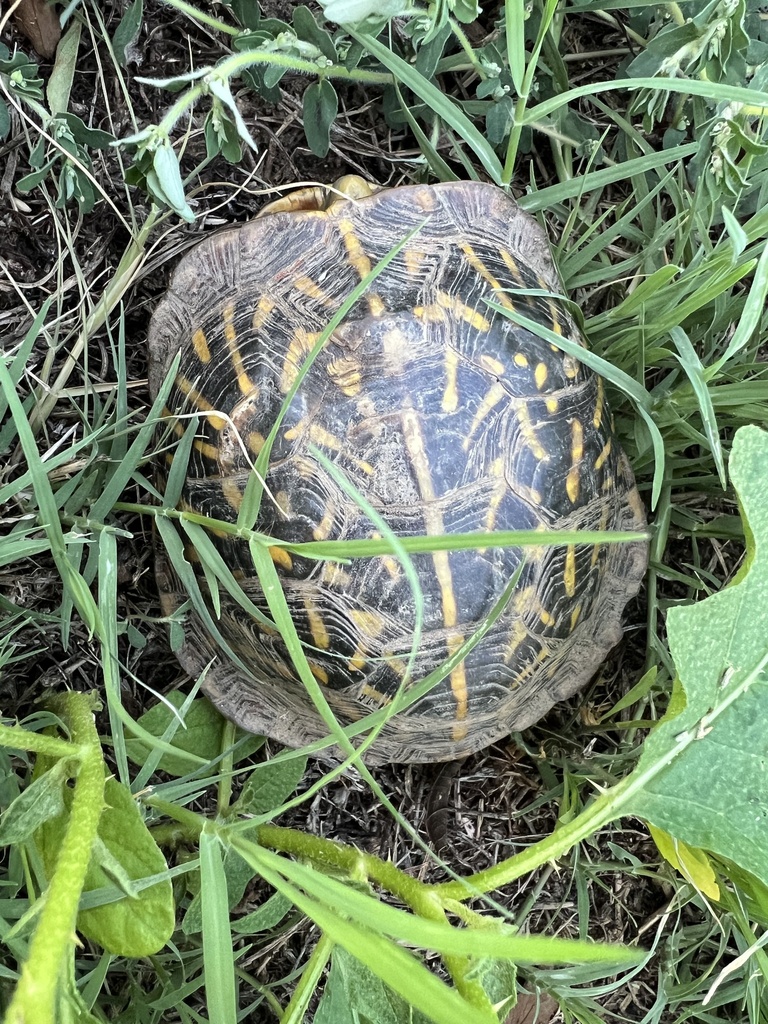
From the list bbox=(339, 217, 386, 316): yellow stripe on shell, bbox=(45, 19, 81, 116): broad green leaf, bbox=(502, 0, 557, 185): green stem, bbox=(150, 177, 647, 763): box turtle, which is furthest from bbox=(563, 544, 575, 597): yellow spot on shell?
bbox=(45, 19, 81, 116): broad green leaf

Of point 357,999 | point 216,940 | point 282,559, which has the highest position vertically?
point 282,559

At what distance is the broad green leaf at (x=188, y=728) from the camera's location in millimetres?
1157

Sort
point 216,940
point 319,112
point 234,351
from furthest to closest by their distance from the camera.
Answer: point 319,112, point 234,351, point 216,940

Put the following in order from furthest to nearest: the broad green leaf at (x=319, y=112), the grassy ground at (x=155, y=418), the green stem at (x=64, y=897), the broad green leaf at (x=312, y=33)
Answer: the broad green leaf at (x=319, y=112), the broad green leaf at (x=312, y=33), the grassy ground at (x=155, y=418), the green stem at (x=64, y=897)

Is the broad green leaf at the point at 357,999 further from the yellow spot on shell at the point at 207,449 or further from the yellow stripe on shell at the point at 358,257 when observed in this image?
the yellow stripe on shell at the point at 358,257

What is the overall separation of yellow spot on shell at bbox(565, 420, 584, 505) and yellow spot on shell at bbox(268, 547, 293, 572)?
14.4 inches

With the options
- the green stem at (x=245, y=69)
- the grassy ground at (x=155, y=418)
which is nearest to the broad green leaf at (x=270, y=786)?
the grassy ground at (x=155, y=418)

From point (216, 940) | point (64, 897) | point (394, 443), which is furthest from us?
point (394, 443)

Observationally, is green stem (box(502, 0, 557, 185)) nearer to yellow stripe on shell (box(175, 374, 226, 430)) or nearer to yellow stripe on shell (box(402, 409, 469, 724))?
yellow stripe on shell (box(402, 409, 469, 724))

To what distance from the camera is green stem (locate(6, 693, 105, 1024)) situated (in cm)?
48

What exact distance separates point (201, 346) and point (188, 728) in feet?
1.87

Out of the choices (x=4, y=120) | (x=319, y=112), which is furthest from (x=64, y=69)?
(x=319, y=112)

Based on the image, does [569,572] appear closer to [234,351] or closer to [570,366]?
[570,366]

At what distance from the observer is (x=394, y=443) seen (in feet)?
3.05
